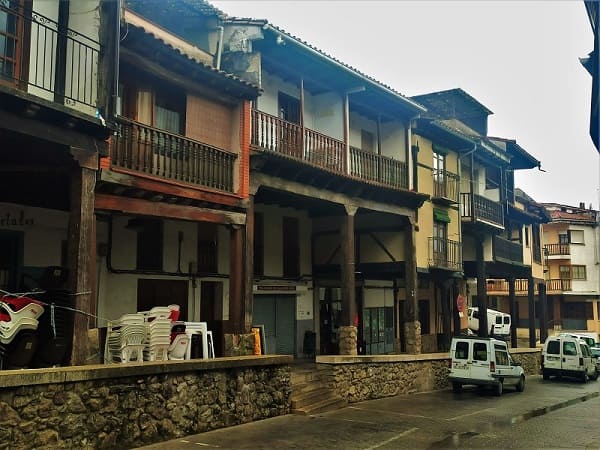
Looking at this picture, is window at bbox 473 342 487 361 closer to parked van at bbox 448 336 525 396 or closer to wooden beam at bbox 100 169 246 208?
parked van at bbox 448 336 525 396

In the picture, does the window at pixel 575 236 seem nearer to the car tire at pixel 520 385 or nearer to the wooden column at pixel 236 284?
the car tire at pixel 520 385

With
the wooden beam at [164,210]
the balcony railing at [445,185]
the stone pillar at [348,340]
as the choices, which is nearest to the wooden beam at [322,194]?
the wooden beam at [164,210]

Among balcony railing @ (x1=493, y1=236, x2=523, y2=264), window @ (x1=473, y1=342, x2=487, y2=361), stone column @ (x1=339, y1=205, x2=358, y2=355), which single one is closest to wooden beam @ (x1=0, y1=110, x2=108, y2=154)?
stone column @ (x1=339, y1=205, x2=358, y2=355)

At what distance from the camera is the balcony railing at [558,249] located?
5172cm

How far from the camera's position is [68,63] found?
33.1ft

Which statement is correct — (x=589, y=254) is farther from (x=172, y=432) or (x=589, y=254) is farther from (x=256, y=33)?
(x=172, y=432)

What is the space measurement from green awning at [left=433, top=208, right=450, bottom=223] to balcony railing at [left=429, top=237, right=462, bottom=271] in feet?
2.42

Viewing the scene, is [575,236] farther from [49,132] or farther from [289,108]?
[49,132]

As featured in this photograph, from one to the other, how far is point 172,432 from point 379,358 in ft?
27.5

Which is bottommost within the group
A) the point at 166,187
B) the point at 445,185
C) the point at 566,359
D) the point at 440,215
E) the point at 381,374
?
the point at 566,359

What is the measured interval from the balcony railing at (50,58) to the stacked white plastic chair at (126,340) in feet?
12.3

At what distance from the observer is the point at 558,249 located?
52.1 metres

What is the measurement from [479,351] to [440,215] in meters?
5.36

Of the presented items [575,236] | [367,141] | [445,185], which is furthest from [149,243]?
[575,236]
